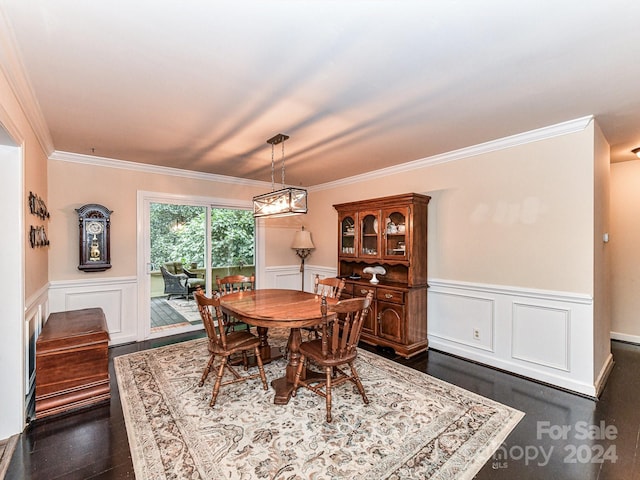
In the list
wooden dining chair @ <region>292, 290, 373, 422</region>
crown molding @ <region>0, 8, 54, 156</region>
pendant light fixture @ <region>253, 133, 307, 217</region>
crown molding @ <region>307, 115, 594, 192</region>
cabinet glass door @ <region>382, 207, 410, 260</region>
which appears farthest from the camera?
cabinet glass door @ <region>382, 207, 410, 260</region>

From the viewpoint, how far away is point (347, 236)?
4.52 meters

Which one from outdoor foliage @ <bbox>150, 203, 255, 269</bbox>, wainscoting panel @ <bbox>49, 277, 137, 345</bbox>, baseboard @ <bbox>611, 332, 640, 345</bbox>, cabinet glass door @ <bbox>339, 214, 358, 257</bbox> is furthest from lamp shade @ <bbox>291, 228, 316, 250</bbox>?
baseboard @ <bbox>611, 332, 640, 345</bbox>

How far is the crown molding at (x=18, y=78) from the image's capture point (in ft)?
5.07

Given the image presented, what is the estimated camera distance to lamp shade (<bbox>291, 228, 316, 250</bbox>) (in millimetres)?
5246

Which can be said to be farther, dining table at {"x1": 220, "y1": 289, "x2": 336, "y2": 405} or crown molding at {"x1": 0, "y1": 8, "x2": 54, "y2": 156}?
dining table at {"x1": 220, "y1": 289, "x2": 336, "y2": 405}

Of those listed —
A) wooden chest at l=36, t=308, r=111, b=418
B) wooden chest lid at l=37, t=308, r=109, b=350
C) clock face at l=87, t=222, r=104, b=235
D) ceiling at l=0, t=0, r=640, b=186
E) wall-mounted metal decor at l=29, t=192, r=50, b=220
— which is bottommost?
wooden chest at l=36, t=308, r=111, b=418

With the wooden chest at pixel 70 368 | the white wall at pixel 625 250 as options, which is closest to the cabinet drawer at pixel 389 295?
the wooden chest at pixel 70 368

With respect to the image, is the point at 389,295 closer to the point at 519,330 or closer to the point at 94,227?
the point at 519,330

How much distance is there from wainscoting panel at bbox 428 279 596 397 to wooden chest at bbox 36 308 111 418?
11.6 ft

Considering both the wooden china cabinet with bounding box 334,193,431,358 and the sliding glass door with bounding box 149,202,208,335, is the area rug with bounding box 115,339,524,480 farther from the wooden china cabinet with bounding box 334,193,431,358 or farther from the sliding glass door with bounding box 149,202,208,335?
the sliding glass door with bounding box 149,202,208,335

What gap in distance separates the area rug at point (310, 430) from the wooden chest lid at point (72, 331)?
0.58 meters

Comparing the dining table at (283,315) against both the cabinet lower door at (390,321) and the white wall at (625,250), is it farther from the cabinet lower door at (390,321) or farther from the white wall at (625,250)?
the white wall at (625,250)

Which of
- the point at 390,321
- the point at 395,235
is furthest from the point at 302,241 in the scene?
the point at 390,321

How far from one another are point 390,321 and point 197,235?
10.3ft
